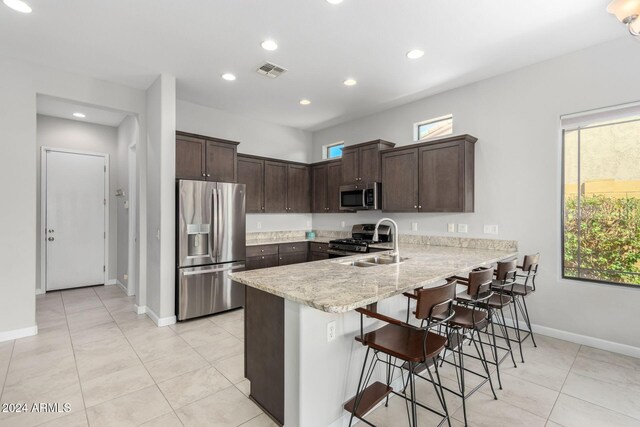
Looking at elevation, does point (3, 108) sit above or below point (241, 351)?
above

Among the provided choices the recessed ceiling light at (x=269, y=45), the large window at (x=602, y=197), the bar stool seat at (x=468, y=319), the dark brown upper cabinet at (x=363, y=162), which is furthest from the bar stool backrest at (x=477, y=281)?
the recessed ceiling light at (x=269, y=45)

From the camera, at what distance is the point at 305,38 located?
2.94m

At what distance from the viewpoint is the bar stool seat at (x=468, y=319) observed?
7.15ft

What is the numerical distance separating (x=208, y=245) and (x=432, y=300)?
3076 mm

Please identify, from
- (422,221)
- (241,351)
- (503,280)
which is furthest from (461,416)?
(422,221)

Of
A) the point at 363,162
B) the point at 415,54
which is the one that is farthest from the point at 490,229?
the point at 415,54

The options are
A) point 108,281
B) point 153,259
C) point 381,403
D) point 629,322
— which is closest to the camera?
point 381,403

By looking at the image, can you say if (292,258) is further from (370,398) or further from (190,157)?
(370,398)

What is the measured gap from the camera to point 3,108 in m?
3.20

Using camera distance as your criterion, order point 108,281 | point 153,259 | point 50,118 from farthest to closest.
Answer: point 108,281 < point 50,118 < point 153,259

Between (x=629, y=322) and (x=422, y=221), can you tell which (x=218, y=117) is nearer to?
(x=422, y=221)

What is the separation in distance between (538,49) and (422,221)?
7.75ft

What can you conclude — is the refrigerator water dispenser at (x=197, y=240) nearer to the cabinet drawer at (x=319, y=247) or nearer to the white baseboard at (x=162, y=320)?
the white baseboard at (x=162, y=320)

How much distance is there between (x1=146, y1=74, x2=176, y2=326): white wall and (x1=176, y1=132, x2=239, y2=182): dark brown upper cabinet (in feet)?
0.73
